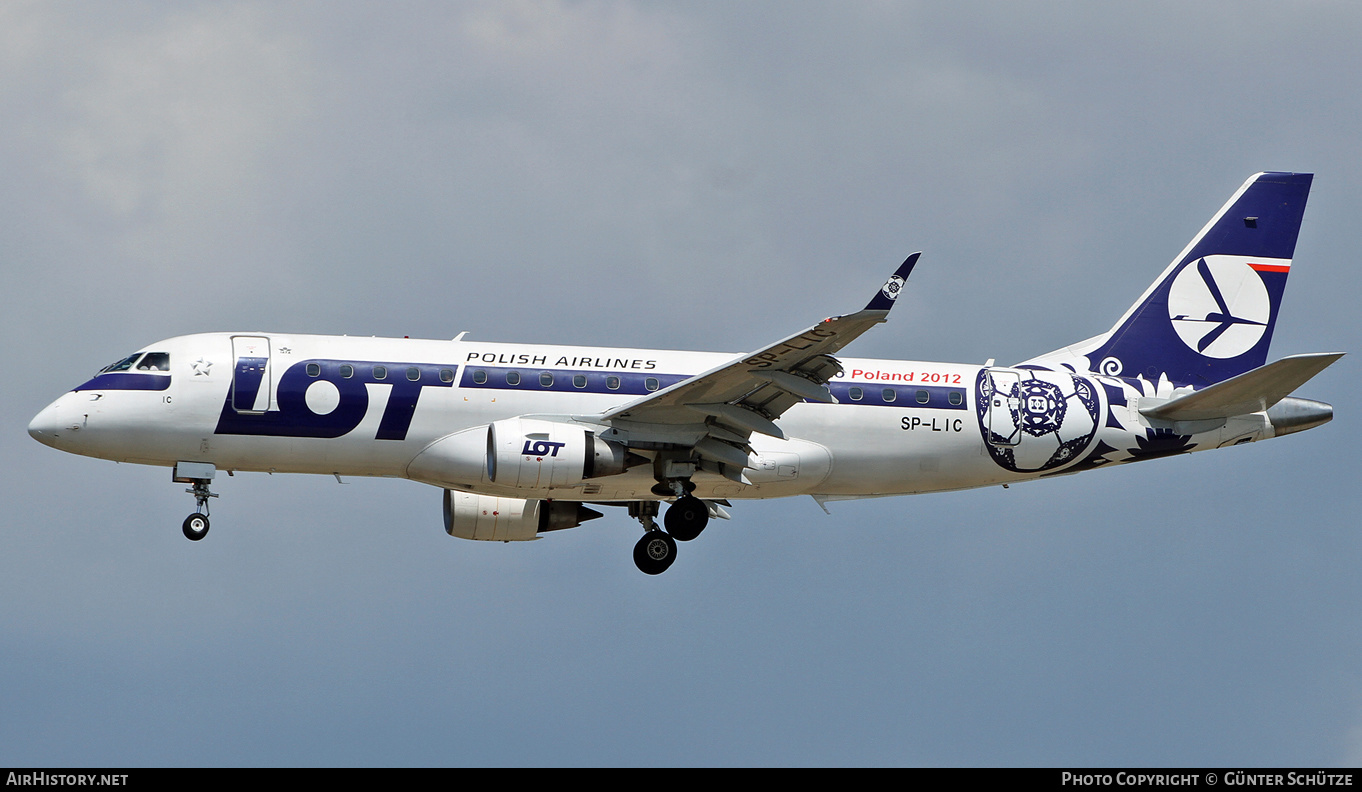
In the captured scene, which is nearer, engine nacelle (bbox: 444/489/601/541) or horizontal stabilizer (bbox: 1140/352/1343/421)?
horizontal stabilizer (bbox: 1140/352/1343/421)

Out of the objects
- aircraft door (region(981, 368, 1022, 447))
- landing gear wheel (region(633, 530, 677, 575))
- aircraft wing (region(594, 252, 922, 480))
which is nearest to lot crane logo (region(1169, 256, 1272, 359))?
aircraft door (region(981, 368, 1022, 447))

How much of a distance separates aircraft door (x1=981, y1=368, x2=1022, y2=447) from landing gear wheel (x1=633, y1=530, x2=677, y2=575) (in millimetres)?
7987

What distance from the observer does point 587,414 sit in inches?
1443

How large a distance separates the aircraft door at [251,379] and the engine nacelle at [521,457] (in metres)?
3.55

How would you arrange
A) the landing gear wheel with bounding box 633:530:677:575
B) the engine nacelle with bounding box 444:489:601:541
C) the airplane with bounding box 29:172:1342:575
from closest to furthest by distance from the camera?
the airplane with bounding box 29:172:1342:575 < the landing gear wheel with bounding box 633:530:677:575 < the engine nacelle with bounding box 444:489:601:541

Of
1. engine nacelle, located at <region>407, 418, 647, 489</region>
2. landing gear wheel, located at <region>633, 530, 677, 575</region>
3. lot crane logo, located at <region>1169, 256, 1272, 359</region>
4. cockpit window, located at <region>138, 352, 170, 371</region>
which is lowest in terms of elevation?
landing gear wheel, located at <region>633, 530, 677, 575</region>

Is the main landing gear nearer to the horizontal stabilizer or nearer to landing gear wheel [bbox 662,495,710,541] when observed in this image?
landing gear wheel [bbox 662,495,710,541]

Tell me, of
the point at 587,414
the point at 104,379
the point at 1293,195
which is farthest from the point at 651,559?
the point at 1293,195

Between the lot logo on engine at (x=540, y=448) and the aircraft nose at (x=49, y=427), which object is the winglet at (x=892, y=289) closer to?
the lot logo on engine at (x=540, y=448)

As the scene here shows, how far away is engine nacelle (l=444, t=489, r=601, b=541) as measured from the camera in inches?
1560

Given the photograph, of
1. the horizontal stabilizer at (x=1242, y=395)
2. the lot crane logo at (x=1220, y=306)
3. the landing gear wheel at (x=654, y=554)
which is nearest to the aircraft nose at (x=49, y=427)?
the landing gear wheel at (x=654, y=554)

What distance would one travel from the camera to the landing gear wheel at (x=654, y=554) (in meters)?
38.1

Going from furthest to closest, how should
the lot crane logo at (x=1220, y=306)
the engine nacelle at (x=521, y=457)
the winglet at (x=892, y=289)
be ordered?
the lot crane logo at (x=1220, y=306)
the engine nacelle at (x=521, y=457)
the winglet at (x=892, y=289)

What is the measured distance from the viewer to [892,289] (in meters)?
30.8
